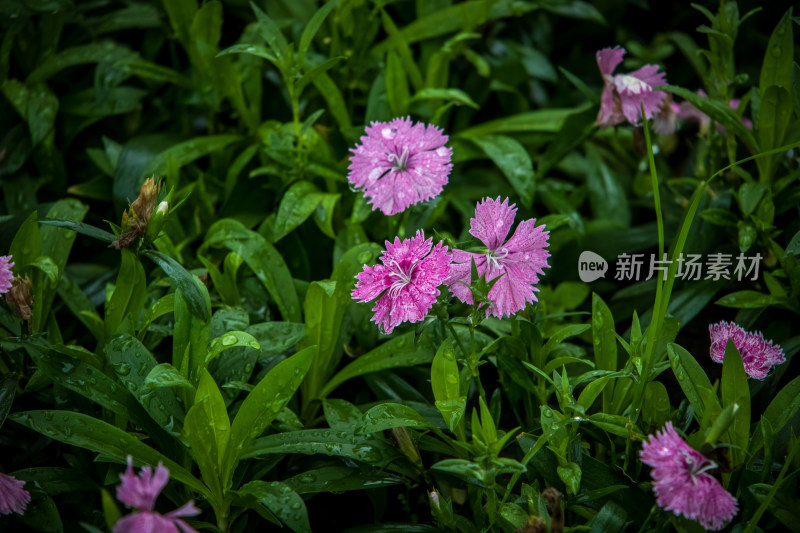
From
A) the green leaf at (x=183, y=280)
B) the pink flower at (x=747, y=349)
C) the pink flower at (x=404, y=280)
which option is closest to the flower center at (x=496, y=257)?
the pink flower at (x=404, y=280)

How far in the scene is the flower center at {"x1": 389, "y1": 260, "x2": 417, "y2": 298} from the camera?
1192 mm

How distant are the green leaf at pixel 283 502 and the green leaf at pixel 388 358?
1.02ft

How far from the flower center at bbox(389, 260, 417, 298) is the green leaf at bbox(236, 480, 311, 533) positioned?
1.32 feet

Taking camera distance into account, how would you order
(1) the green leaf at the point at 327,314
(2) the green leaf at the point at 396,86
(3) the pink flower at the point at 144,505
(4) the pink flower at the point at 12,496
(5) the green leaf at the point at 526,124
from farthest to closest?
1. (5) the green leaf at the point at 526,124
2. (2) the green leaf at the point at 396,86
3. (1) the green leaf at the point at 327,314
4. (4) the pink flower at the point at 12,496
5. (3) the pink flower at the point at 144,505

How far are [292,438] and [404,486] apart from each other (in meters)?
0.29

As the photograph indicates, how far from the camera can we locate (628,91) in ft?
5.67

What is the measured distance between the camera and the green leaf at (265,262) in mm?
1599

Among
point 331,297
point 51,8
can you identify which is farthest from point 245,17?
point 331,297

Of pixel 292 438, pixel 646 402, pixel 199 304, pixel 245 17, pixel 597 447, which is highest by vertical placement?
pixel 245 17

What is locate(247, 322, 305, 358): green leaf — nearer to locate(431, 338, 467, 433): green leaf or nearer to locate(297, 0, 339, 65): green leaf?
locate(431, 338, 467, 433): green leaf

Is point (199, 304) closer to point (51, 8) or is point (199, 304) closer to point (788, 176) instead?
point (51, 8)

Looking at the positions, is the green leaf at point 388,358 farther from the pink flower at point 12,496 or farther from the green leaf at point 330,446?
the pink flower at point 12,496

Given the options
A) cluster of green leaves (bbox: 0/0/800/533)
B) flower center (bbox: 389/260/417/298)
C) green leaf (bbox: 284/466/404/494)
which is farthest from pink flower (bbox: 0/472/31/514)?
flower center (bbox: 389/260/417/298)

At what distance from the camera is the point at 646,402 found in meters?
1.32
